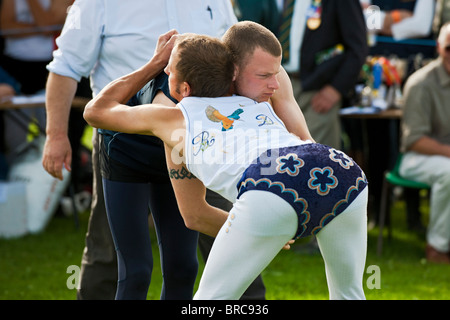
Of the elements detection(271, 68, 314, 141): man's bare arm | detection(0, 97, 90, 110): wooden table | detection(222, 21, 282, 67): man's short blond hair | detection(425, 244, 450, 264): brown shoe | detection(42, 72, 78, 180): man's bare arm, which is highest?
detection(222, 21, 282, 67): man's short blond hair

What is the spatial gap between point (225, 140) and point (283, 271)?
9.62 feet

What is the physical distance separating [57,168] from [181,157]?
1034 mm

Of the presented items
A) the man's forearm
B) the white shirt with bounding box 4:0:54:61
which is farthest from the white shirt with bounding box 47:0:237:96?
the white shirt with bounding box 4:0:54:61

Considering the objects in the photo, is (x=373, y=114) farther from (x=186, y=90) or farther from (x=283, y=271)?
(x=186, y=90)

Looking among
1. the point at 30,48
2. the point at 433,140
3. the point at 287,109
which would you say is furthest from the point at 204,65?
the point at 30,48

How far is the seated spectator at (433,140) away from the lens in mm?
5359

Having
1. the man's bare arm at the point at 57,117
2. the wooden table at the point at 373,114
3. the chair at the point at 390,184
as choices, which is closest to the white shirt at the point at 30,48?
the wooden table at the point at 373,114

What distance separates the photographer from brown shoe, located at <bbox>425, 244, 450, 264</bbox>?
17.5 feet

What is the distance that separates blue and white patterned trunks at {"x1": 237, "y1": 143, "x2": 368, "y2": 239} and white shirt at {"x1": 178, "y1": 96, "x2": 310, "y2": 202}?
0.07 feet

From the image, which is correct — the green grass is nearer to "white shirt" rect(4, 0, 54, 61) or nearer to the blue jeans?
the blue jeans
